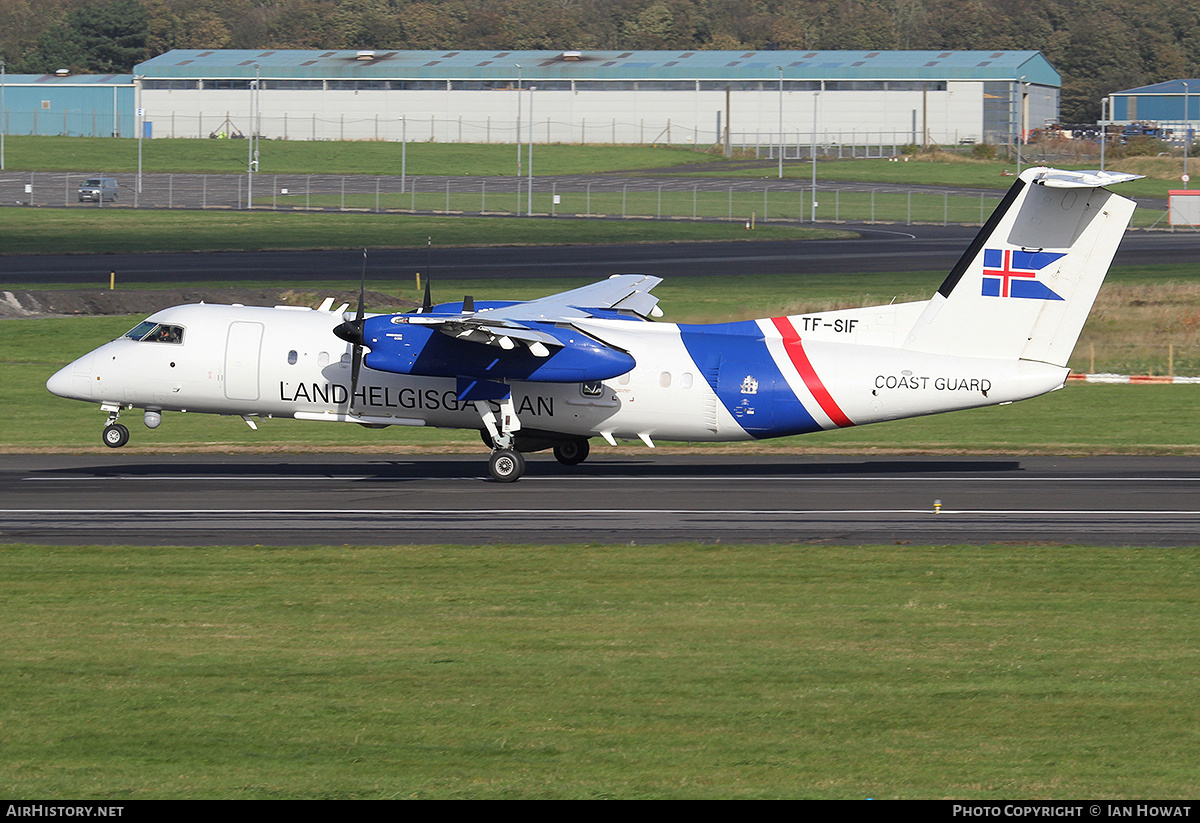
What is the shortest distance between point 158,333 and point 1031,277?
17896 millimetres

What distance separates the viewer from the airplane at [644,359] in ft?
85.4

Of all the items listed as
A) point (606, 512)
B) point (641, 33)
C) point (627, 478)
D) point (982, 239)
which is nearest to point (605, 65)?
point (641, 33)

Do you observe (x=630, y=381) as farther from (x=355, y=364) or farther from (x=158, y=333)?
(x=158, y=333)

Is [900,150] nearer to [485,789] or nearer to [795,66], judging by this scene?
[795,66]

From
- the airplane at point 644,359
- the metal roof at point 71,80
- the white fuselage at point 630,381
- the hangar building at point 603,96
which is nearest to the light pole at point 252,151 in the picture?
the hangar building at point 603,96

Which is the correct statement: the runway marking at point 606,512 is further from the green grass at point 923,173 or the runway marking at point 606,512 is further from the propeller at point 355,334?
the green grass at point 923,173

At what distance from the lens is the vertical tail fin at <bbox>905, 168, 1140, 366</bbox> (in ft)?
84.2

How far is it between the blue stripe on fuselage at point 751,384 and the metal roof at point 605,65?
126602 millimetres

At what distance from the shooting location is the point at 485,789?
10.4 meters

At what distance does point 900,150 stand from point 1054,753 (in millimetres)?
142939

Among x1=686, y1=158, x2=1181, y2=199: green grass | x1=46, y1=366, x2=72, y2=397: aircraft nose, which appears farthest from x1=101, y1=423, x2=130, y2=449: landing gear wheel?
x1=686, y1=158, x2=1181, y2=199: green grass

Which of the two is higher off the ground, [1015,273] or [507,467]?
[1015,273]

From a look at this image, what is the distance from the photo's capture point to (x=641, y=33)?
194 meters

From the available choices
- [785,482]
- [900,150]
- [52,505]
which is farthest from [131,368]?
[900,150]
